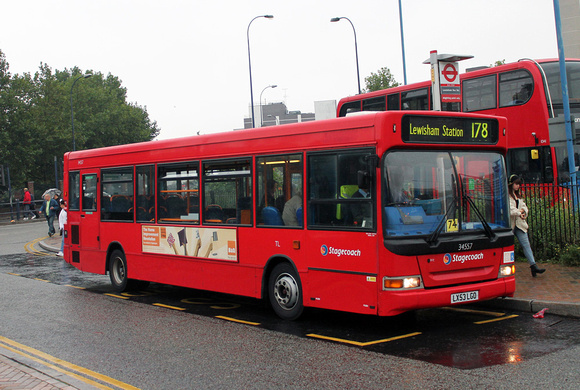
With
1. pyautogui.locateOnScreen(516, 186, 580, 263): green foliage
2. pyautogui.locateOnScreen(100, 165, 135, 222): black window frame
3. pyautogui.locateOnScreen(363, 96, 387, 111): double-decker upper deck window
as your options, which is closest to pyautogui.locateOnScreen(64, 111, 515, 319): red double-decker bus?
pyautogui.locateOnScreen(100, 165, 135, 222): black window frame

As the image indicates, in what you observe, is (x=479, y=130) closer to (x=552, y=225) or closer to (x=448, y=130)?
(x=448, y=130)

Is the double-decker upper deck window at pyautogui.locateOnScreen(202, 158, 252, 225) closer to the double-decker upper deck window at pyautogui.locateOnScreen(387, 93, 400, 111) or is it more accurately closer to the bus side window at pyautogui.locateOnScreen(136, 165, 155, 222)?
the bus side window at pyautogui.locateOnScreen(136, 165, 155, 222)

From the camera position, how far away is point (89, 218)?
1332cm

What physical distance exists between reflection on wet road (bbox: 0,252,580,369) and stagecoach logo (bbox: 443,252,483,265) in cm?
88

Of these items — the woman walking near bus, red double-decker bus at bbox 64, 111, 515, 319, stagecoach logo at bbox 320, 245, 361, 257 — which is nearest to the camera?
red double-decker bus at bbox 64, 111, 515, 319

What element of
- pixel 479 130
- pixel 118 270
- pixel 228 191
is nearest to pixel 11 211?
pixel 118 270

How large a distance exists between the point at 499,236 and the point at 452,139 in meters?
1.39

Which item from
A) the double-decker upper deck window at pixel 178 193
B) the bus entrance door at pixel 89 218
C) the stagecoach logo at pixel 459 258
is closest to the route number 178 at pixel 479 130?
the stagecoach logo at pixel 459 258

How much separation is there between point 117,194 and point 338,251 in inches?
235

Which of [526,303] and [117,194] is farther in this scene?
[117,194]

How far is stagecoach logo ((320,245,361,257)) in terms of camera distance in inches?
309

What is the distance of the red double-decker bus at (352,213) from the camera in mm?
7605

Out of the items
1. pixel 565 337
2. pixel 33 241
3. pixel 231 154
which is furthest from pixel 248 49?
pixel 565 337

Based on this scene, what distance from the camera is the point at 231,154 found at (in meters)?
9.82
